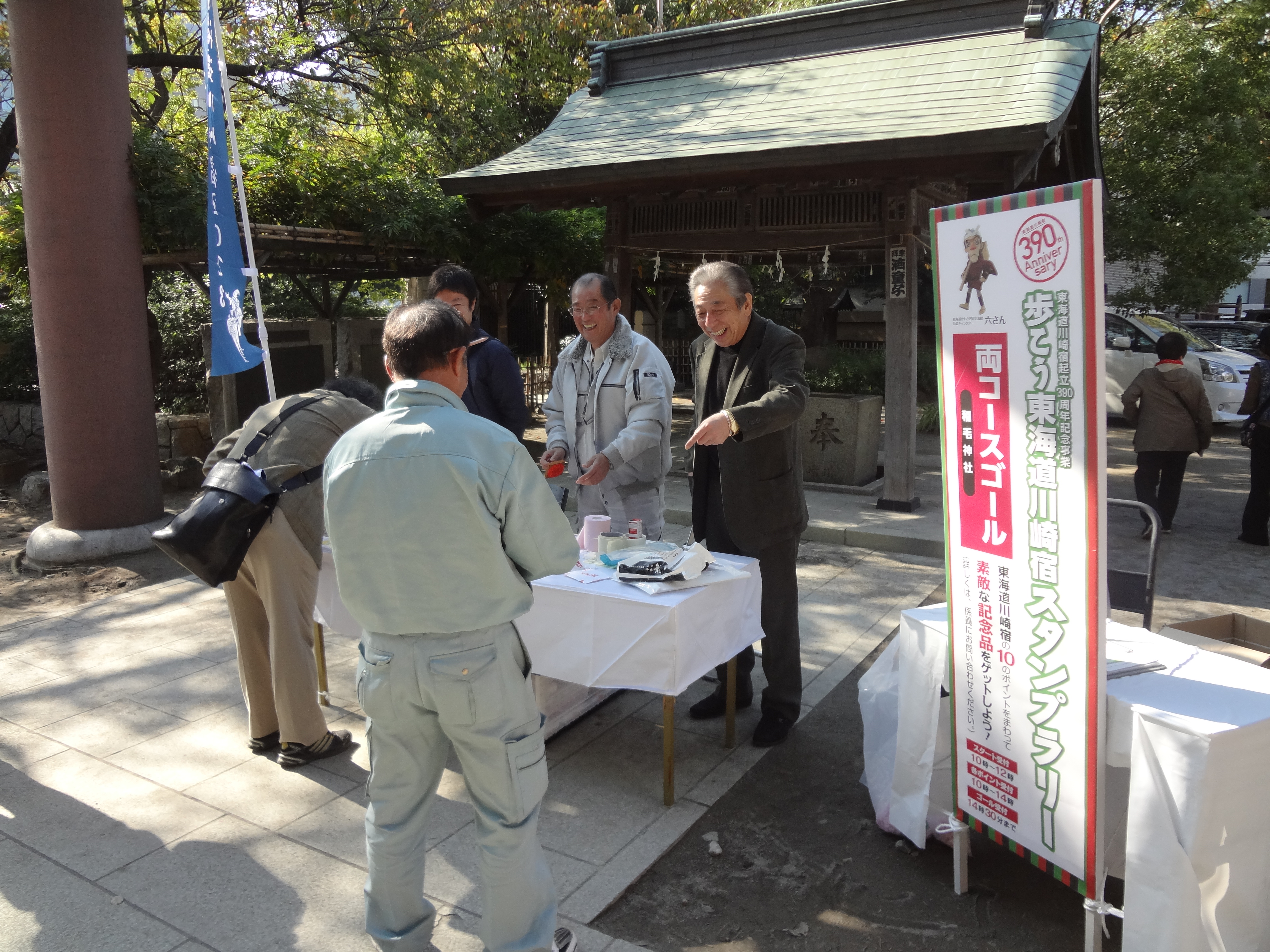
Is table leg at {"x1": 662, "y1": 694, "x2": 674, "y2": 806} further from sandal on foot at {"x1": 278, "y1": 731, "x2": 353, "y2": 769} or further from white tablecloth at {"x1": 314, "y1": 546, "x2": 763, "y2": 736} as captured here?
sandal on foot at {"x1": 278, "y1": 731, "x2": 353, "y2": 769}

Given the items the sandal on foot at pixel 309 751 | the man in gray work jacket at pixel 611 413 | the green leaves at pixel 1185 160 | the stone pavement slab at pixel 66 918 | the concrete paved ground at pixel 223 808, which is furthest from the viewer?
the green leaves at pixel 1185 160

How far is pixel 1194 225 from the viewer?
12359mm

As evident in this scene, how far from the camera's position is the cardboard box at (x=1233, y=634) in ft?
10.9

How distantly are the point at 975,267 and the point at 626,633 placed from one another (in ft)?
5.25

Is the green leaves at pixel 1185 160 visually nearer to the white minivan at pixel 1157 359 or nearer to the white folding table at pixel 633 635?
the white minivan at pixel 1157 359

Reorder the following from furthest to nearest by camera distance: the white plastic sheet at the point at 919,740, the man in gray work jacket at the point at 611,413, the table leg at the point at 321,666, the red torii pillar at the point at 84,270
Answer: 1. the red torii pillar at the point at 84,270
2. the table leg at the point at 321,666
3. the man in gray work jacket at the point at 611,413
4. the white plastic sheet at the point at 919,740

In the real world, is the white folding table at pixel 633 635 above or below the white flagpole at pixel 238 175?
below

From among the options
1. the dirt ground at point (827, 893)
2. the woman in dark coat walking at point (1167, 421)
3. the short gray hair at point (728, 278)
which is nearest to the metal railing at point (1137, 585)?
the dirt ground at point (827, 893)

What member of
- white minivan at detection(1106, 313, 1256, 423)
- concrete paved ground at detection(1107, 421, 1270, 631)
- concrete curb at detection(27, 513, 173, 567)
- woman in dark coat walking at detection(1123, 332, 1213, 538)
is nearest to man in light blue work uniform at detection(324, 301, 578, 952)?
concrete paved ground at detection(1107, 421, 1270, 631)

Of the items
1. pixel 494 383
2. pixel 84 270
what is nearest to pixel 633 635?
pixel 494 383

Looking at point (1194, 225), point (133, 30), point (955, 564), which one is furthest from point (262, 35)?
point (1194, 225)

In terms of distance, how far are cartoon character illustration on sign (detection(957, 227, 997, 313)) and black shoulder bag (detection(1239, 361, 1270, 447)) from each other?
5.47 meters

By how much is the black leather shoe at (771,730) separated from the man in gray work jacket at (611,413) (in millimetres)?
976

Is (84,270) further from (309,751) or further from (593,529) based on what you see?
(593,529)
